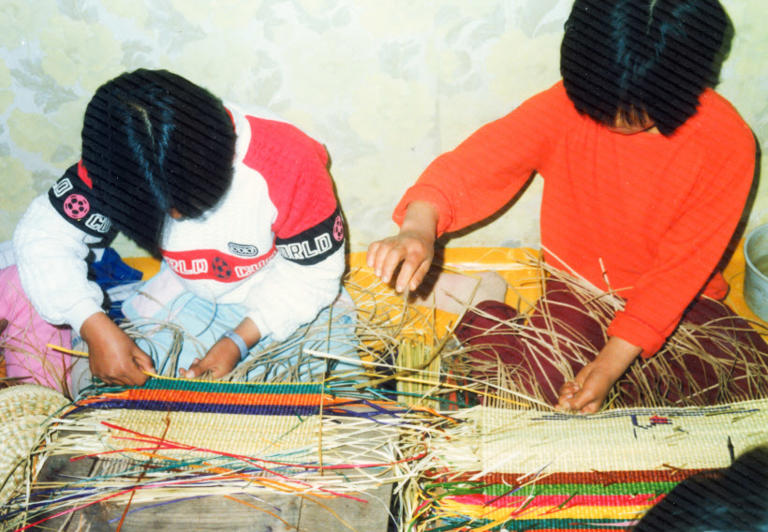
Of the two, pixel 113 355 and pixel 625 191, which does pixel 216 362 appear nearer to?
pixel 113 355

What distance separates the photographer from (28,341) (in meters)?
1.54

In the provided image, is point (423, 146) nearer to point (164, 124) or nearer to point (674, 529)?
point (164, 124)

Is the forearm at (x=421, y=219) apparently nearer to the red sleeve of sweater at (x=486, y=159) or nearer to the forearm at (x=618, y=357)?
the red sleeve of sweater at (x=486, y=159)

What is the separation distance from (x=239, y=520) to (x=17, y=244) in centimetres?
90

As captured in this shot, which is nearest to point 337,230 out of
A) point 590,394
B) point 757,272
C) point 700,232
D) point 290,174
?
point 290,174

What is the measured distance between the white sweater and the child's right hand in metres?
0.05

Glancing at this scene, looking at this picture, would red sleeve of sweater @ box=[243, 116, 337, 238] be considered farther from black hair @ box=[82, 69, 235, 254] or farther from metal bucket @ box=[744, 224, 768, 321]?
metal bucket @ box=[744, 224, 768, 321]

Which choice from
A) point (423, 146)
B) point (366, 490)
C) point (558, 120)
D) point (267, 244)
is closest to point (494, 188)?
point (558, 120)

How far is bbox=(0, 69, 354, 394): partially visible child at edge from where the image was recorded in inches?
38.6

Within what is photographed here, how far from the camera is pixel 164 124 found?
3.12 ft

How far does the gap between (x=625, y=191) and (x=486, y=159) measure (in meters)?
0.33

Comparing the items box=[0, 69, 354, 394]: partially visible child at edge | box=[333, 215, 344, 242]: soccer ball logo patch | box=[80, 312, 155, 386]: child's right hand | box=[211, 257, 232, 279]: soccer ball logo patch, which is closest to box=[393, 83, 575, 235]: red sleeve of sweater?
box=[333, 215, 344, 242]: soccer ball logo patch

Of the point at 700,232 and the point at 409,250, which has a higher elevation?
the point at 409,250

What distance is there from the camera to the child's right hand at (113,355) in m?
1.25
